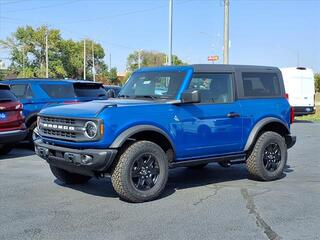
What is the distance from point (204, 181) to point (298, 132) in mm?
10204

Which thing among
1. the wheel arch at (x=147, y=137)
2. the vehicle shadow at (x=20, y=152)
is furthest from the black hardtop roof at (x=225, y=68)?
the vehicle shadow at (x=20, y=152)

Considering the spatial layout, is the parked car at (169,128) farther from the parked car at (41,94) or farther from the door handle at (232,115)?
the parked car at (41,94)

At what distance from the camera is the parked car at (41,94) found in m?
12.4

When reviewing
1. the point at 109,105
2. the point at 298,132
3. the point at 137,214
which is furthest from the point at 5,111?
the point at 298,132

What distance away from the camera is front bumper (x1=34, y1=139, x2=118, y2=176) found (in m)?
6.42

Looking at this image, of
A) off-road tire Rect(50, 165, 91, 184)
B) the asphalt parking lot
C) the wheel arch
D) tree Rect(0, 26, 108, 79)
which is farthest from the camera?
tree Rect(0, 26, 108, 79)

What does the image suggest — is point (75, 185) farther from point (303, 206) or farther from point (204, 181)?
point (303, 206)

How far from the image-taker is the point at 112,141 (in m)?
6.50

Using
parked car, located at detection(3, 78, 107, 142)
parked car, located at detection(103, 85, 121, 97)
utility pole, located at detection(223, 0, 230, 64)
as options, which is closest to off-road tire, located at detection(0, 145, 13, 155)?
parked car, located at detection(3, 78, 107, 142)

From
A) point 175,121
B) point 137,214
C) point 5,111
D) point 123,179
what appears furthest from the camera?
point 5,111

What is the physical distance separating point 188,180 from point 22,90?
6029 mm

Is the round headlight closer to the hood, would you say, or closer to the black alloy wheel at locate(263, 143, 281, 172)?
the hood

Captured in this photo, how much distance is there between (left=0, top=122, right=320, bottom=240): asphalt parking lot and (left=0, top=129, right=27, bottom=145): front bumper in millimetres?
1364

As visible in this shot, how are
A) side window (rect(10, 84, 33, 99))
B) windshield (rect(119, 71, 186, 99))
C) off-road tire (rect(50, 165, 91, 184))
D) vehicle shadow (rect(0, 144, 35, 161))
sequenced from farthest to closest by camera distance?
side window (rect(10, 84, 33, 99))
vehicle shadow (rect(0, 144, 35, 161))
off-road tire (rect(50, 165, 91, 184))
windshield (rect(119, 71, 186, 99))
